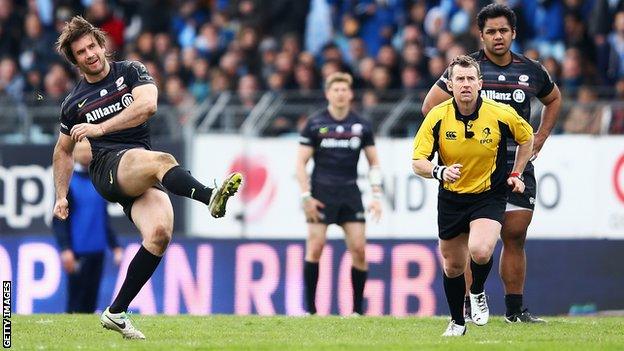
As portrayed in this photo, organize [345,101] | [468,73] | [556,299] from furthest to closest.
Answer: [556,299] < [345,101] < [468,73]

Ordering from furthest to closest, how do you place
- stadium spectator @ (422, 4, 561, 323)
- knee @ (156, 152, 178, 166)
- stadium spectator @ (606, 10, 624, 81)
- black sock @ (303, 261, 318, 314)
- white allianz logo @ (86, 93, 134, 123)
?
stadium spectator @ (606, 10, 624, 81), black sock @ (303, 261, 318, 314), stadium spectator @ (422, 4, 561, 323), white allianz logo @ (86, 93, 134, 123), knee @ (156, 152, 178, 166)

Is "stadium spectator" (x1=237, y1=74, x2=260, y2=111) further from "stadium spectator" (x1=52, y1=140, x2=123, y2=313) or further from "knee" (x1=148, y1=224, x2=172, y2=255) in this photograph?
"knee" (x1=148, y1=224, x2=172, y2=255)

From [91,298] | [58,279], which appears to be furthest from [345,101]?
[58,279]

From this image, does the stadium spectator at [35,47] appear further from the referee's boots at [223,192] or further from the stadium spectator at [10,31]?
the referee's boots at [223,192]

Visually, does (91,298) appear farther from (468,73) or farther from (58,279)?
(468,73)

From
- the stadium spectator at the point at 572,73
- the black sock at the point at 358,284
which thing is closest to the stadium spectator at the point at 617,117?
the stadium spectator at the point at 572,73

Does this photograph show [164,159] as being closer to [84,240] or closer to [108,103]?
[108,103]

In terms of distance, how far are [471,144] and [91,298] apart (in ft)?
23.9

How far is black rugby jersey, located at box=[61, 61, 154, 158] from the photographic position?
11.2m

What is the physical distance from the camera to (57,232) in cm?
1675

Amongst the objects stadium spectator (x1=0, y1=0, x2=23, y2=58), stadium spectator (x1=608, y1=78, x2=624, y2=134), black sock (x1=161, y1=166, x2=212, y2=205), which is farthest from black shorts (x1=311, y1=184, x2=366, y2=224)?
stadium spectator (x1=0, y1=0, x2=23, y2=58)

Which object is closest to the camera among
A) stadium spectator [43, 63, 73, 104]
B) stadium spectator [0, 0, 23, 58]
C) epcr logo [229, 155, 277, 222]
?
epcr logo [229, 155, 277, 222]

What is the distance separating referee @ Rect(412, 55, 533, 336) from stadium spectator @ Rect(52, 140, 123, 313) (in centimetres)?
676

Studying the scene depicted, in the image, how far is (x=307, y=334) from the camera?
11.6 meters
